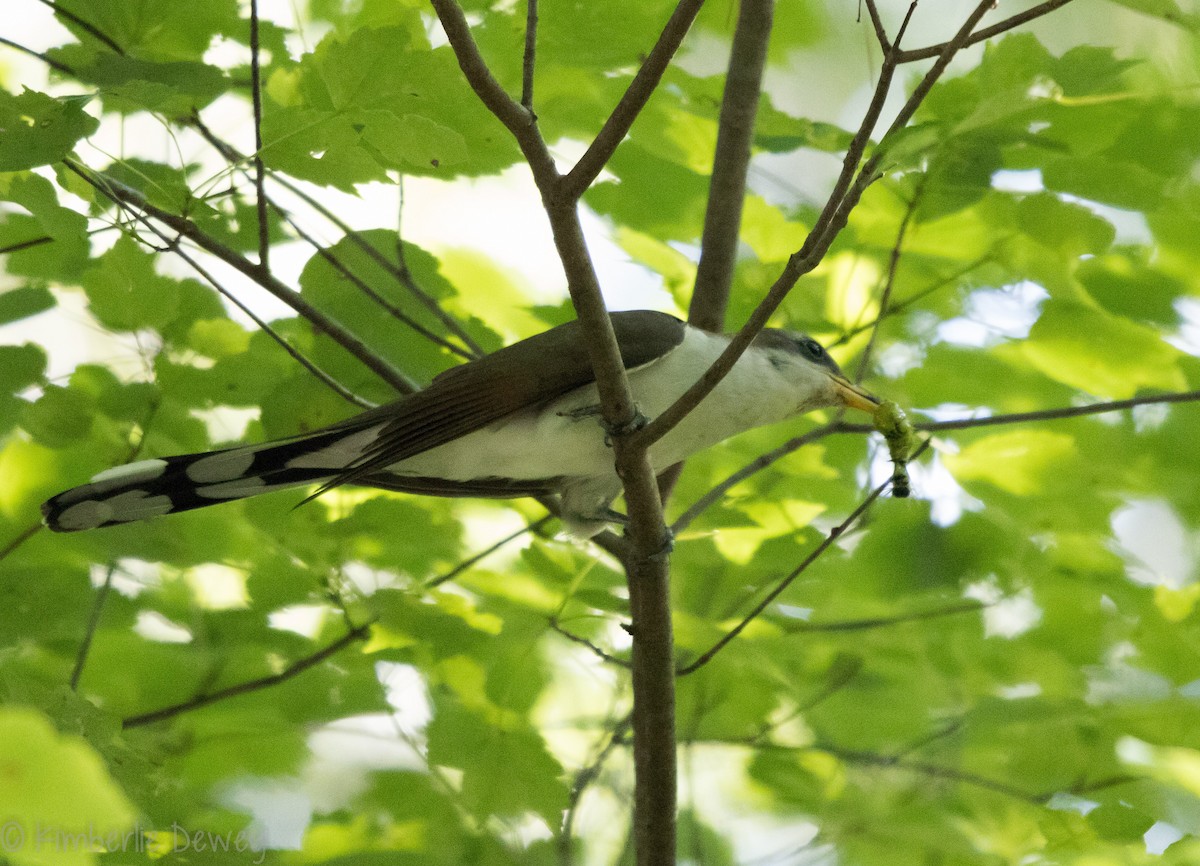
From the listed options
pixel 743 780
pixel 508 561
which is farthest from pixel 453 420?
pixel 743 780

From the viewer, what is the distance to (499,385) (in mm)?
2758

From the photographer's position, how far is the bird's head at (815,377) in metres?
2.98

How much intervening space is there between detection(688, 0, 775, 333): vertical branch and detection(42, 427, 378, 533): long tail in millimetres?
1057

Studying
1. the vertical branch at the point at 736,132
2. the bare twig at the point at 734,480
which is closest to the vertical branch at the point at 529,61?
the vertical branch at the point at 736,132

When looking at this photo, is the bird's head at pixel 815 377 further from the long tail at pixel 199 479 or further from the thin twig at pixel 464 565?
the long tail at pixel 199 479

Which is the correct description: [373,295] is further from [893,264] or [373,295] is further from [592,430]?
[893,264]

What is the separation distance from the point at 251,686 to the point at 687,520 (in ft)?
3.60

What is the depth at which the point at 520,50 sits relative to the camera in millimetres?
2553

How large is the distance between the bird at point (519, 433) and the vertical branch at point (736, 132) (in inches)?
10.4

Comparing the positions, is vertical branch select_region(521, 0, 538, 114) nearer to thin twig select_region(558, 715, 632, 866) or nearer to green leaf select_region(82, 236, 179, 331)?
green leaf select_region(82, 236, 179, 331)

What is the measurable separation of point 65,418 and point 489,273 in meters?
1.21

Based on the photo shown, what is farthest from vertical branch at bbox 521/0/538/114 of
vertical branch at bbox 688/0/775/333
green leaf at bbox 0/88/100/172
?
vertical branch at bbox 688/0/775/333

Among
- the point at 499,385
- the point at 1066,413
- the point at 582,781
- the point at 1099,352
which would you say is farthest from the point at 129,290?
the point at 1099,352

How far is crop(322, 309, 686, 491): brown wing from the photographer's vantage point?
2.63m
